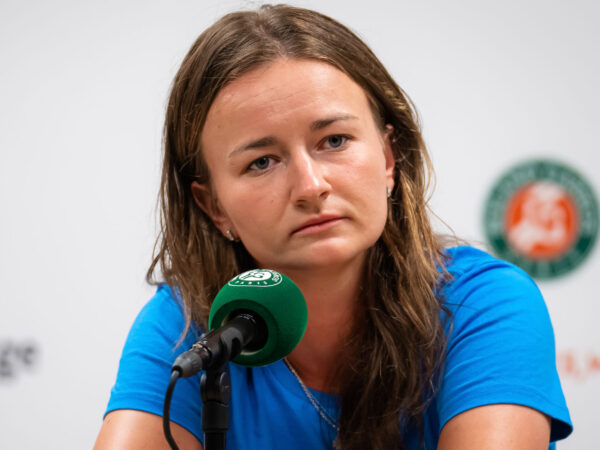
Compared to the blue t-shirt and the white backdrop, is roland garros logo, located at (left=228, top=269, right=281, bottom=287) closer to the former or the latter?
the blue t-shirt

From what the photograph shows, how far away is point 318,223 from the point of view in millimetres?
1129

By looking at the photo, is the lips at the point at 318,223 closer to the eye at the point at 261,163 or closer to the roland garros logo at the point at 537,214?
the eye at the point at 261,163

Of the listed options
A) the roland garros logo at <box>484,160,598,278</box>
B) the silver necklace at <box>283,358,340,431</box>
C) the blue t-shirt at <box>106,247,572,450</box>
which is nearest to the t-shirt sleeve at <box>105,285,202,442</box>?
the blue t-shirt at <box>106,247,572,450</box>

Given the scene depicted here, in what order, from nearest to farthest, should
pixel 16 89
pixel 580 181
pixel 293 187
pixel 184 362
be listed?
pixel 184 362 < pixel 293 187 < pixel 580 181 < pixel 16 89

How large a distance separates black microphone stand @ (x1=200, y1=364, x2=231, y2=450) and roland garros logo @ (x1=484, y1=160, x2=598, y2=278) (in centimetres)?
192

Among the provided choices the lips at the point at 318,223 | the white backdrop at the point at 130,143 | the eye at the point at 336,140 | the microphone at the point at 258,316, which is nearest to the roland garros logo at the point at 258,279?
the microphone at the point at 258,316

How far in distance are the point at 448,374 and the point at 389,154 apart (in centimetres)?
50

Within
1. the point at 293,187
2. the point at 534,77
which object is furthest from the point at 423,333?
the point at 534,77

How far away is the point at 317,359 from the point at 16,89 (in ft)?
6.39

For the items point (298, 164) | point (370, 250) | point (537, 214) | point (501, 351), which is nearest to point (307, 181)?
point (298, 164)

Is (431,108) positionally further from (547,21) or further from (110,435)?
(110,435)

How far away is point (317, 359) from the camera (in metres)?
1.34

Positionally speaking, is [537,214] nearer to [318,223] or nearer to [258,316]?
[318,223]

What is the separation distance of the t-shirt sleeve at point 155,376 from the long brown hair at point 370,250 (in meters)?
0.07
